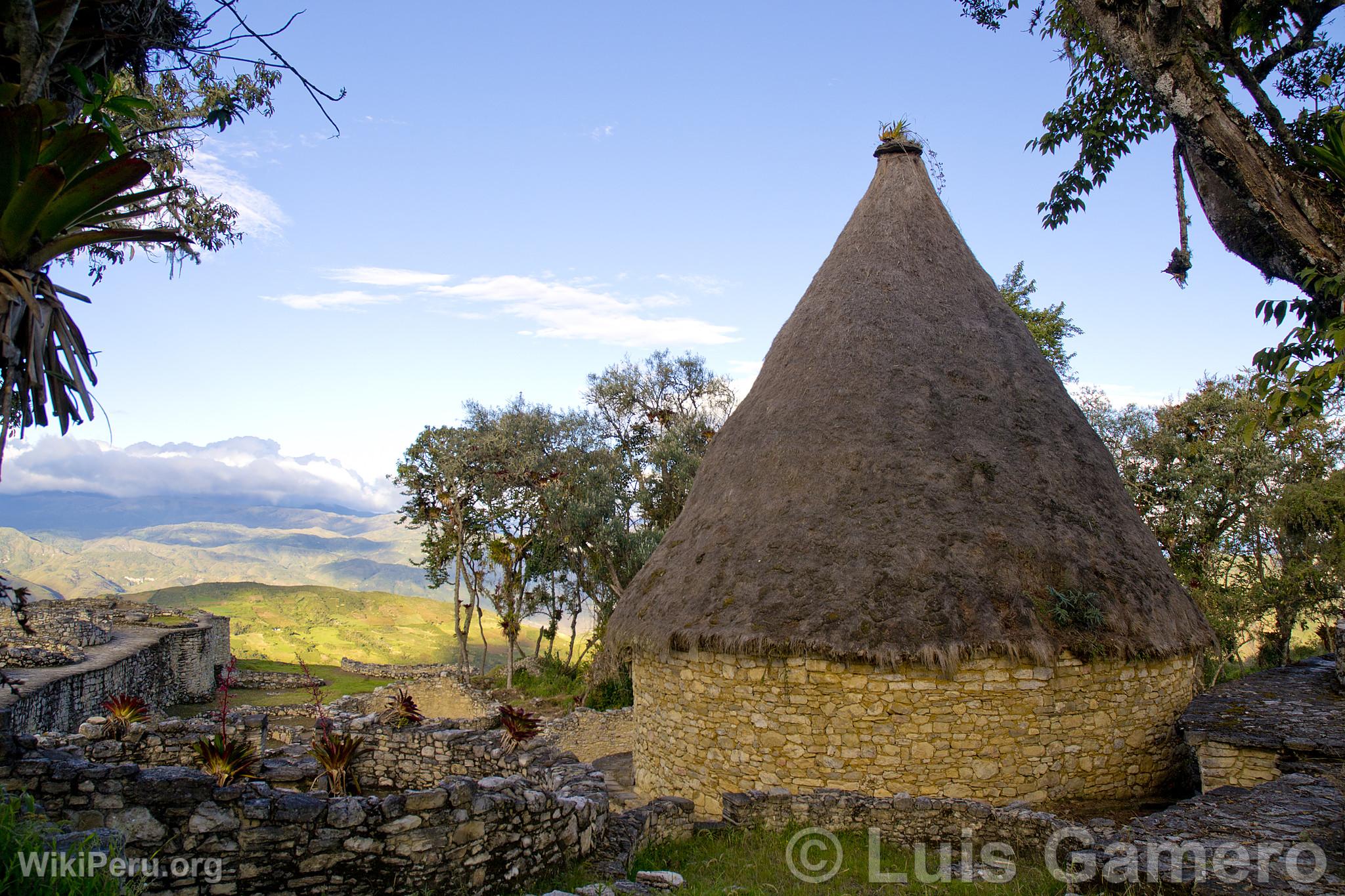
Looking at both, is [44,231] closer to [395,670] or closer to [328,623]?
[395,670]

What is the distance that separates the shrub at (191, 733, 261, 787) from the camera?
7.84 metres

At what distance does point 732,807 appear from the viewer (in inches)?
329

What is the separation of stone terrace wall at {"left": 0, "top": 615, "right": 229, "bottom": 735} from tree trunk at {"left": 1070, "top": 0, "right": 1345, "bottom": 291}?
60.8ft

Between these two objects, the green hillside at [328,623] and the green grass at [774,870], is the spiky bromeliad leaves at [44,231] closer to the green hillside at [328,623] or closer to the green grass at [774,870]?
the green grass at [774,870]

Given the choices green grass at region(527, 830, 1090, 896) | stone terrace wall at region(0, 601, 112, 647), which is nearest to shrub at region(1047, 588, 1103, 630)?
green grass at region(527, 830, 1090, 896)

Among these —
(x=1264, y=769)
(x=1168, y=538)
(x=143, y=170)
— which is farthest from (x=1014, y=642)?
(x=1168, y=538)

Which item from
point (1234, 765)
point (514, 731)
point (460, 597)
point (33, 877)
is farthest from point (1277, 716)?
point (460, 597)

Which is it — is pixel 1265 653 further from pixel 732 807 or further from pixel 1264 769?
pixel 732 807

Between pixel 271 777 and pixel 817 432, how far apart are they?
30.5 ft

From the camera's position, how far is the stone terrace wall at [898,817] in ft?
24.0

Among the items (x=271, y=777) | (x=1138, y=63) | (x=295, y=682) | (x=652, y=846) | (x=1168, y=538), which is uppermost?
(x=1138, y=63)

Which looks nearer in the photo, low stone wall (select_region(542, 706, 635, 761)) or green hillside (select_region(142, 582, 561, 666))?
low stone wall (select_region(542, 706, 635, 761))

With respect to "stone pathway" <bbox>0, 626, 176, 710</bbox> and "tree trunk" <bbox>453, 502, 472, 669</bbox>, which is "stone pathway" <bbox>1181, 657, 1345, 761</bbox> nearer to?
"stone pathway" <bbox>0, 626, 176, 710</bbox>

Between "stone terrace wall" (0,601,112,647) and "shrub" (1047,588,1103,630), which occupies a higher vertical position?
"shrub" (1047,588,1103,630)
